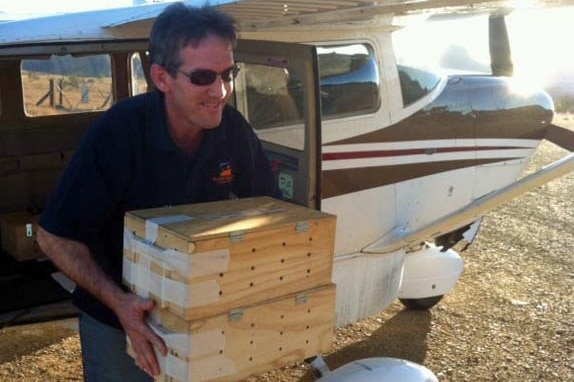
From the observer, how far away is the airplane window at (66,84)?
17.2 ft

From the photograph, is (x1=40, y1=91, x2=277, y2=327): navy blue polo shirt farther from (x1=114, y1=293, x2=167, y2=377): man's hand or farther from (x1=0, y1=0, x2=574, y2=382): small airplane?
(x1=0, y1=0, x2=574, y2=382): small airplane

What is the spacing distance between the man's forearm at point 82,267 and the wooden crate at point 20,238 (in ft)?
9.68

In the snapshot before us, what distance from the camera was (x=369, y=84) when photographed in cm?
423

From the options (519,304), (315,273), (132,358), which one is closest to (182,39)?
(315,273)

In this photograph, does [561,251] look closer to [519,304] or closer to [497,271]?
[497,271]

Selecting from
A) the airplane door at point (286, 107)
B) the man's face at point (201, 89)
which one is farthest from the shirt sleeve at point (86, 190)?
the airplane door at point (286, 107)

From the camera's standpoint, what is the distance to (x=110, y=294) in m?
1.90

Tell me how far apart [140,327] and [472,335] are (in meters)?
3.62

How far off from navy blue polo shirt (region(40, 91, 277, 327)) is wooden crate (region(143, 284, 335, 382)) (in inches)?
13.4

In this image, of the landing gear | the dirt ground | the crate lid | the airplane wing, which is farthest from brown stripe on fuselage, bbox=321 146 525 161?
the crate lid

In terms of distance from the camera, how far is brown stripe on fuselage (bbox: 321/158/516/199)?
4.03 m

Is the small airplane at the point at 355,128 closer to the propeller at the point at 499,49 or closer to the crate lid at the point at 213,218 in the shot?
the crate lid at the point at 213,218

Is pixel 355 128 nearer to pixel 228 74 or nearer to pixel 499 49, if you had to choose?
pixel 228 74

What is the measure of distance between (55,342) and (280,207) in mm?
3116
